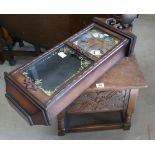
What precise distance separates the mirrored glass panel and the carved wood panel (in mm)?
211

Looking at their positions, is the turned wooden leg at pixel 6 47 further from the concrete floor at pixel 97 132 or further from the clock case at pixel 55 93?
the clock case at pixel 55 93

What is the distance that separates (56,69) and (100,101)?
1.12ft

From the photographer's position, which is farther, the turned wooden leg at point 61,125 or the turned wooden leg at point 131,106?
the turned wooden leg at point 61,125

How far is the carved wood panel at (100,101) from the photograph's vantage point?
1.25 m

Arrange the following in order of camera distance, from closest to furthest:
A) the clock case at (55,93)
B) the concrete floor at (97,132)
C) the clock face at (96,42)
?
the clock case at (55,93), the clock face at (96,42), the concrete floor at (97,132)

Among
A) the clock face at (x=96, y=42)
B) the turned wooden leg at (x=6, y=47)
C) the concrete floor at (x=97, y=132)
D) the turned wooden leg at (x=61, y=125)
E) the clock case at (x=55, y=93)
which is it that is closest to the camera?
Answer: the clock case at (x=55, y=93)

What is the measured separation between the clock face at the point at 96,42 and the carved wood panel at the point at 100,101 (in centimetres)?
22

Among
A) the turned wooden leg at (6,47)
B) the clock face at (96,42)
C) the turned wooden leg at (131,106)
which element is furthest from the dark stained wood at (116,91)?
the turned wooden leg at (6,47)

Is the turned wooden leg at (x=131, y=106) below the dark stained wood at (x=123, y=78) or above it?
below

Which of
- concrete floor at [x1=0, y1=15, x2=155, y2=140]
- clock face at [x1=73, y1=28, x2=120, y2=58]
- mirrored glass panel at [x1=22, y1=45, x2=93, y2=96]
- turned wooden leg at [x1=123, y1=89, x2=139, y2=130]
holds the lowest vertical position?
concrete floor at [x1=0, y1=15, x2=155, y2=140]

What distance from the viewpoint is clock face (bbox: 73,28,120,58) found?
1.15 meters

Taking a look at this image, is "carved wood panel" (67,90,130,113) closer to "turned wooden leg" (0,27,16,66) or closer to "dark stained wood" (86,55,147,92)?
"dark stained wood" (86,55,147,92)


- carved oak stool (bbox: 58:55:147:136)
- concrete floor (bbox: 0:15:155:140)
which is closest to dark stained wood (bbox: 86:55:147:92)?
carved oak stool (bbox: 58:55:147:136)
